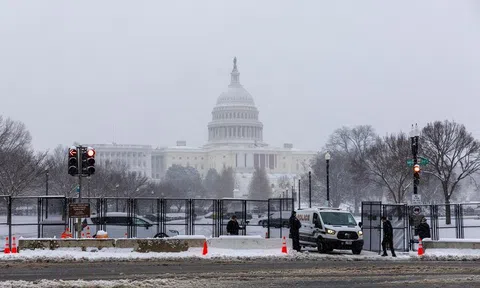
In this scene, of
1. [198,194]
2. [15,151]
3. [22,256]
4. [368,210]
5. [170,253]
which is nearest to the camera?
[22,256]

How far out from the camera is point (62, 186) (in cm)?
8094

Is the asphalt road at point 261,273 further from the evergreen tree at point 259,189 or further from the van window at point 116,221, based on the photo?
the evergreen tree at point 259,189

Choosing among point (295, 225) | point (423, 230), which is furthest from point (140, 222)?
point (423, 230)

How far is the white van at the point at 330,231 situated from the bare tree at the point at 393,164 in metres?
36.6

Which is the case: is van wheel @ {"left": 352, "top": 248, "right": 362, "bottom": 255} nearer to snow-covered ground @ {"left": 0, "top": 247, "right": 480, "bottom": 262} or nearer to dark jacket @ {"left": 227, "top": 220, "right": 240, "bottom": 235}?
snow-covered ground @ {"left": 0, "top": 247, "right": 480, "bottom": 262}

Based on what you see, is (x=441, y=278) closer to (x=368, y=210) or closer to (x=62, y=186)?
(x=368, y=210)

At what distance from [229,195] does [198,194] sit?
7105 mm

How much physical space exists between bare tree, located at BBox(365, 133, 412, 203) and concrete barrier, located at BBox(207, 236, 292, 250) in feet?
126

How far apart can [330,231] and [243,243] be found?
365 cm

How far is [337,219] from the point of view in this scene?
35812 millimetres

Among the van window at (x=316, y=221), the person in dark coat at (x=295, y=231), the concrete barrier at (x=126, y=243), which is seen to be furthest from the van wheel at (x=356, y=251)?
the concrete barrier at (x=126, y=243)

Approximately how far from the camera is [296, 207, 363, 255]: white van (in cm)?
3447

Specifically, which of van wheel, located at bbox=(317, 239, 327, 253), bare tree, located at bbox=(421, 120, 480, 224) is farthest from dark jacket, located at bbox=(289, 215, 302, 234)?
bare tree, located at bbox=(421, 120, 480, 224)

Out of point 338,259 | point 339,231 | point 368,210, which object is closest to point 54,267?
point 338,259
